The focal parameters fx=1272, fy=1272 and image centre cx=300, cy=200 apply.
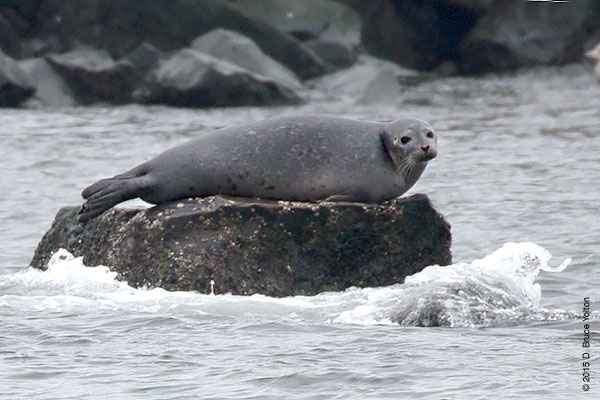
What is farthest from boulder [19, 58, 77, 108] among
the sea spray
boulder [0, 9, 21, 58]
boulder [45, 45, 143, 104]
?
the sea spray

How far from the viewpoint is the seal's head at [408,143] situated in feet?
24.4

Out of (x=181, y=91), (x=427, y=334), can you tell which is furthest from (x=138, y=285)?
(x=181, y=91)

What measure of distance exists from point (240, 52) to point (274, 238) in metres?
16.2

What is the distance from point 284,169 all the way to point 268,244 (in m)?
0.57

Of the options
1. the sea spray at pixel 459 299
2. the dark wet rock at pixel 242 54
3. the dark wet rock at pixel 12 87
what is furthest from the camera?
the dark wet rock at pixel 242 54

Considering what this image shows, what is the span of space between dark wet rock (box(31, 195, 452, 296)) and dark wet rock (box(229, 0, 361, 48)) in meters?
20.9

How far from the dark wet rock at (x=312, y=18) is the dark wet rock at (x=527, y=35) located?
266 centimetres

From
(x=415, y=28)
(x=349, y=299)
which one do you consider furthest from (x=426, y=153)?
(x=415, y=28)

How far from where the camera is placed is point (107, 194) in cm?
741

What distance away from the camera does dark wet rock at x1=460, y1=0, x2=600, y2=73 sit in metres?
28.2

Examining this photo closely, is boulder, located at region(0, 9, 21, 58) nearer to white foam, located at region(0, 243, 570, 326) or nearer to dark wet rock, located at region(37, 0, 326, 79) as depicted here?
dark wet rock, located at region(37, 0, 326, 79)

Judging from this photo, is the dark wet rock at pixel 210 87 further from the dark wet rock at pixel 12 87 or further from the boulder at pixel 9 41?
the boulder at pixel 9 41

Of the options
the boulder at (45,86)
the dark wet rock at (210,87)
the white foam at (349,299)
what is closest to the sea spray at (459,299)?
the white foam at (349,299)

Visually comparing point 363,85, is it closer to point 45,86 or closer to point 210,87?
point 210,87
